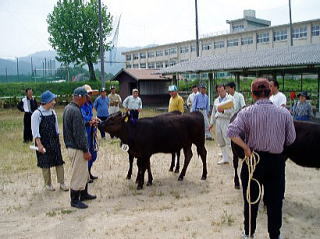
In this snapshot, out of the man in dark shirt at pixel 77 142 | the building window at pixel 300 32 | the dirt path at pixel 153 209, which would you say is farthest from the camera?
the building window at pixel 300 32

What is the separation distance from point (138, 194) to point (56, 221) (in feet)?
5.43

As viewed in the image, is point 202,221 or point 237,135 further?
point 202,221

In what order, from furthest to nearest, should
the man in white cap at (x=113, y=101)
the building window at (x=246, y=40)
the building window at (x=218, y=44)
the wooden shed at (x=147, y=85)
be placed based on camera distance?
the building window at (x=218, y=44)
the building window at (x=246, y=40)
the wooden shed at (x=147, y=85)
the man in white cap at (x=113, y=101)

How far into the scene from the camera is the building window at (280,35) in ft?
158

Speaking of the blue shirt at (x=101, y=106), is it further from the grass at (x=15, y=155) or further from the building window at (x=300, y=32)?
the building window at (x=300, y=32)

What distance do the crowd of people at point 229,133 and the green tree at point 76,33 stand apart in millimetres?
33170

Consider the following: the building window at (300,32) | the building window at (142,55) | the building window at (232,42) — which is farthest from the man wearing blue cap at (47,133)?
the building window at (142,55)

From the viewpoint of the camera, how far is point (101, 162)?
907 cm

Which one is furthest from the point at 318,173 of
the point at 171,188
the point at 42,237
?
the point at 42,237

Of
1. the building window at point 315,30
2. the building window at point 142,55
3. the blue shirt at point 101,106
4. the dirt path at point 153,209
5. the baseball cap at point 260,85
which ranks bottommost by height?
the dirt path at point 153,209

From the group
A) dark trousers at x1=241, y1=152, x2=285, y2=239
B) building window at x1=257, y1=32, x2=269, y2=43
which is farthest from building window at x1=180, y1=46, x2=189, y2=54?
dark trousers at x1=241, y1=152, x2=285, y2=239

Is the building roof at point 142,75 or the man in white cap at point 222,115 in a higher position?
the building roof at point 142,75

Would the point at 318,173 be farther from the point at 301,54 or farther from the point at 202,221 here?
the point at 301,54

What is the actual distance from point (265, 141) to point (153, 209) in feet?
8.28
